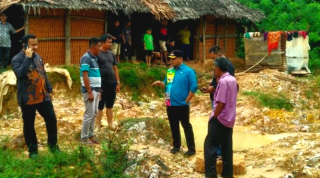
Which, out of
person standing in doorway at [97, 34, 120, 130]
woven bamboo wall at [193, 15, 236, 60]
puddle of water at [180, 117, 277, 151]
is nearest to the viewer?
person standing in doorway at [97, 34, 120, 130]

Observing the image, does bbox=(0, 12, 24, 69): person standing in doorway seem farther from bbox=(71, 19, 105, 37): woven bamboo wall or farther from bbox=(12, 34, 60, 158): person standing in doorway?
bbox=(12, 34, 60, 158): person standing in doorway

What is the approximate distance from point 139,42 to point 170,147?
35.9ft

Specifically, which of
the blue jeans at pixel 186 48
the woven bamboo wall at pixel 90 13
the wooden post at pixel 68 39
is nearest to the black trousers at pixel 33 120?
the wooden post at pixel 68 39

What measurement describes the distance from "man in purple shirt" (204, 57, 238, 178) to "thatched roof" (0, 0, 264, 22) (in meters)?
7.76

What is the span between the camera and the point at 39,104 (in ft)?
25.9

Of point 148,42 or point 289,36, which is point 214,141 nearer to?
point 148,42

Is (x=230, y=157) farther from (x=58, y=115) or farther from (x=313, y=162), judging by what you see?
(x=58, y=115)

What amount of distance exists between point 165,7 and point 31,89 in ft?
34.6

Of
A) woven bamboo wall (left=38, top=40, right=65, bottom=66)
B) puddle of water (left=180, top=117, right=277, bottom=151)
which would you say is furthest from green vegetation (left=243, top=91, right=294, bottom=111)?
woven bamboo wall (left=38, top=40, right=65, bottom=66)

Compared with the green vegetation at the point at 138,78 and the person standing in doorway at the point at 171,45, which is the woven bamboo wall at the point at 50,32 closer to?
the green vegetation at the point at 138,78

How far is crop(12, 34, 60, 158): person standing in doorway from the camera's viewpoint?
775 cm

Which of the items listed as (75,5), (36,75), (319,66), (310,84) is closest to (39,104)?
(36,75)

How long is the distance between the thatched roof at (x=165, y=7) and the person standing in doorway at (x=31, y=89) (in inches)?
245

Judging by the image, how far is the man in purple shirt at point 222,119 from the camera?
7.33 metres
